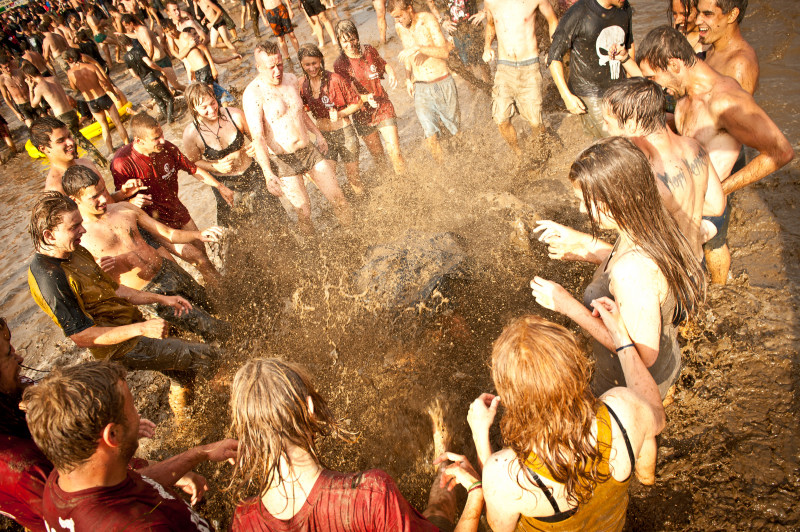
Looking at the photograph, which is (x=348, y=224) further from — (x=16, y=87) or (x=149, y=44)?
(x=16, y=87)

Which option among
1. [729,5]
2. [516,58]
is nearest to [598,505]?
[729,5]

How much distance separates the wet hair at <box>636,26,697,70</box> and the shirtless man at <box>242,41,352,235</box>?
3411 millimetres

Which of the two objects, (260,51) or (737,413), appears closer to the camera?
(737,413)

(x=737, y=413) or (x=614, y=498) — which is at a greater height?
(x=614, y=498)

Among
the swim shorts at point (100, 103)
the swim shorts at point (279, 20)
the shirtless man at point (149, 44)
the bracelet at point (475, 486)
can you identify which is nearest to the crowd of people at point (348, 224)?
the bracelet at point (475, 486)

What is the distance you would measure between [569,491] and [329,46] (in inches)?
456

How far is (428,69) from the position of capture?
577cm

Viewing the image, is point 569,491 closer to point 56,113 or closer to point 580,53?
point 580,53

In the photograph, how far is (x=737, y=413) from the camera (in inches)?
114

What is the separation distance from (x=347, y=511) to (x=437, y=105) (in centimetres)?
522

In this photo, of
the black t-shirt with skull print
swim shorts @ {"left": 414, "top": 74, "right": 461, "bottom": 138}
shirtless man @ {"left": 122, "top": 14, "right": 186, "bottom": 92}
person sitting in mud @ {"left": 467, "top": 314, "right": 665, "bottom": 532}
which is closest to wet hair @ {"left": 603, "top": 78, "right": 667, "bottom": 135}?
person sitting in mud @ {"left": 467, "top": 314, "right": 665, "bottom": 532}

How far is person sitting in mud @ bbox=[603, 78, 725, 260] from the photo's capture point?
2.47m

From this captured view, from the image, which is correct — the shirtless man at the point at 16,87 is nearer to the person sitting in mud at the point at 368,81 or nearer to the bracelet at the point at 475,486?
the person sitting in mud at the point at 368,81

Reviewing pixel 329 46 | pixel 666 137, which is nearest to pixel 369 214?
pixel 666 137
